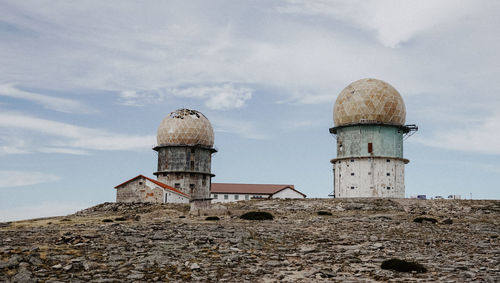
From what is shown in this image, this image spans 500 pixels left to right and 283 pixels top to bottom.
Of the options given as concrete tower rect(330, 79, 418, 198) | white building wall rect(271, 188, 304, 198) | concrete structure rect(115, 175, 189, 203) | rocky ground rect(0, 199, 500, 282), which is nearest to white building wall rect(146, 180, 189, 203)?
concrete structure rect(115, 175, 189, 203)

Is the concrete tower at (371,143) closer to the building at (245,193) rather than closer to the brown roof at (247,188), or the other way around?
the building at (245,193)

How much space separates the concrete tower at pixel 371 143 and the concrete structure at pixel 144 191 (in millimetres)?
18903

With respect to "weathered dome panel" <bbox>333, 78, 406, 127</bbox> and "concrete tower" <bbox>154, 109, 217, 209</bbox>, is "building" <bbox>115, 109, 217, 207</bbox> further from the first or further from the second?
"weathered dome panel" <bbox>333, 78, 406, 127</bbox>

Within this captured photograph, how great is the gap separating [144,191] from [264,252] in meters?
34.9

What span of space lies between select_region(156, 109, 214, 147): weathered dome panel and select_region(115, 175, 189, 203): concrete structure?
29.5 feet

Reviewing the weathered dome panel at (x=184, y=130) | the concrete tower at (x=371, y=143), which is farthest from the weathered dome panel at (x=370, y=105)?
the weathered dome panel at (x=184, y=130)

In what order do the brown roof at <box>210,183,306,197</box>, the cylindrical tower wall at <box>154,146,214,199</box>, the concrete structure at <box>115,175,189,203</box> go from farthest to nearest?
the brown roof at <box>210,183,306,197</box>, the cylindrical tower wall at <box>154,146,214,199</box>, the concrete structure at <box>115,175,189,203</box>

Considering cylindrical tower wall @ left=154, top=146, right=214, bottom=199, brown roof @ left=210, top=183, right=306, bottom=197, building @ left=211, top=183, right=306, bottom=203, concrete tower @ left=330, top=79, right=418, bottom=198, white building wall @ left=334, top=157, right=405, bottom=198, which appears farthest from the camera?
brown roof @ left=210, top=183, right=306, bottom=197

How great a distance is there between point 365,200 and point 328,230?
55.3 feet

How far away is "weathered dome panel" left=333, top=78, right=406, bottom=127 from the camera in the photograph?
50.2 metres

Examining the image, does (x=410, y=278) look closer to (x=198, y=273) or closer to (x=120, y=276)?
(x=198, y=273)

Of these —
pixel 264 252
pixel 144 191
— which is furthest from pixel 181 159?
pixel 264 252

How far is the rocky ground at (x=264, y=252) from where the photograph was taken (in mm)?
17188

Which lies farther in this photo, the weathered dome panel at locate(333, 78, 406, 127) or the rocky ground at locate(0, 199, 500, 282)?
the weathered dome panel at locate(333, 78, 406, 127)
